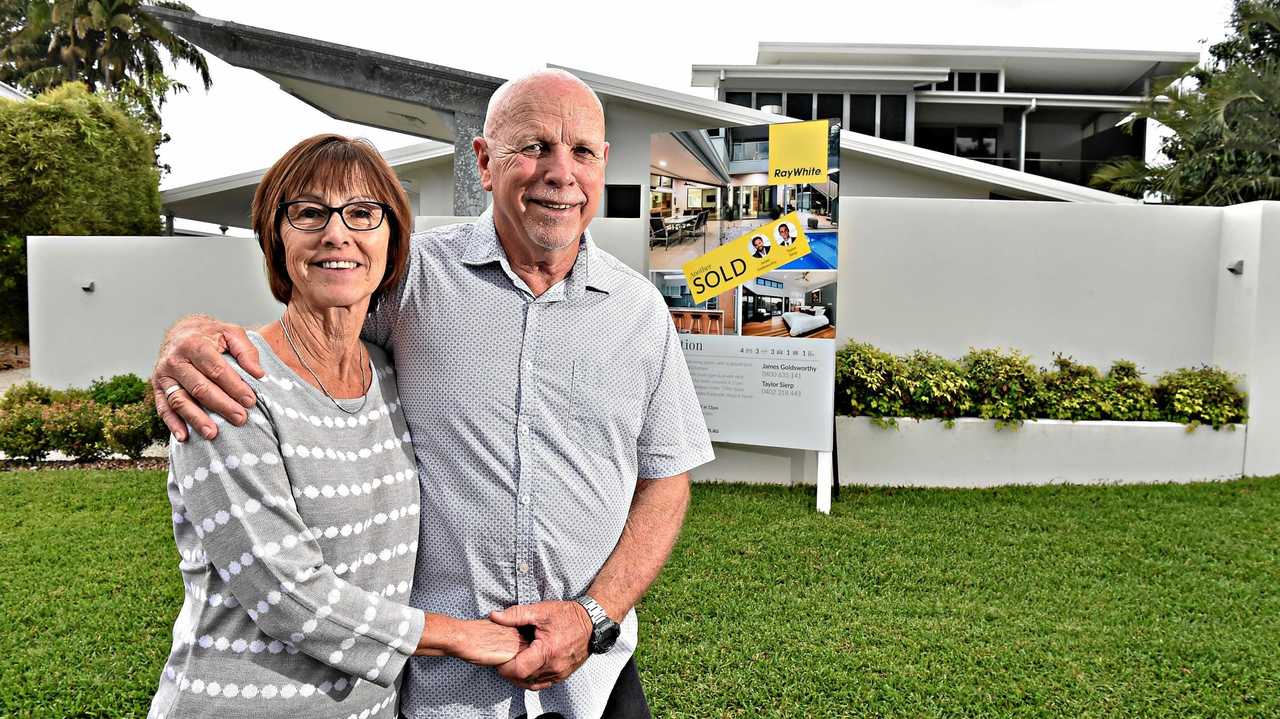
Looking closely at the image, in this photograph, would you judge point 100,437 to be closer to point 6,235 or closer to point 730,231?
point 730,231

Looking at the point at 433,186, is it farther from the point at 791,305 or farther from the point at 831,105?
the point at 791,305

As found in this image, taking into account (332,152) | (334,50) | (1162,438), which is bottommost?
(1162,438)

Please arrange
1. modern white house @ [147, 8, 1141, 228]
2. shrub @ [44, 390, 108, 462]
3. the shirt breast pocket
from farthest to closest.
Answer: modern white house @ [147, 8, 1141, 228] → shrub @ [44, 390, 108, 462] → the shirt breast pocket

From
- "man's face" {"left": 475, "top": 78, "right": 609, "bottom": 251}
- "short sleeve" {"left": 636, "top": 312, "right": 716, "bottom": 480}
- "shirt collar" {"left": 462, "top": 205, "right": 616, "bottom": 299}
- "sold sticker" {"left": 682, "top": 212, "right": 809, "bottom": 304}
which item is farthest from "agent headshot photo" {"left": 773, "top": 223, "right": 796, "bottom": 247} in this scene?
"man's face" {"left": 475, "top": 78, "right": 609, "bottom": 251}

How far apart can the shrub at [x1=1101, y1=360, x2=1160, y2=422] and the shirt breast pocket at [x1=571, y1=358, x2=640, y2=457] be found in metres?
7.14

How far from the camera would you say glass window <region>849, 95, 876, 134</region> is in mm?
17891

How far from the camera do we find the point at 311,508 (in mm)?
1318

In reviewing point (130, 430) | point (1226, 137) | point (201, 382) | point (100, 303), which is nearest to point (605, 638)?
point (201, 382)

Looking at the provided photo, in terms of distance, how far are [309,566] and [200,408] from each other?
29cm

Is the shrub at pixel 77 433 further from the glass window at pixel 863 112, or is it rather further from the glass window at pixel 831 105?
the glass window at pixel 863 112

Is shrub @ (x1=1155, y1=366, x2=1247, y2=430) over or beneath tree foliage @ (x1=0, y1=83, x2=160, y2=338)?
beneath

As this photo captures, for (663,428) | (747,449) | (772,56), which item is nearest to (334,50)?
(747,449)

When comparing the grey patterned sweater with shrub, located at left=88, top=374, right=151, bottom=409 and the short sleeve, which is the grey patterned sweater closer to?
the short sleeve

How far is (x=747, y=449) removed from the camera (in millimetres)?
7547
